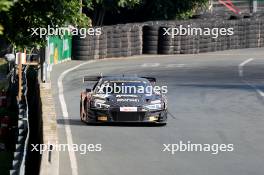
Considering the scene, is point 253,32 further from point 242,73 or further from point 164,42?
point 242,73

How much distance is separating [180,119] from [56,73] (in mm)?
14024

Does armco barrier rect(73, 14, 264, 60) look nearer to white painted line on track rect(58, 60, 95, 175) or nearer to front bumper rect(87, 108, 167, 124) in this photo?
white painted line on track rect(58, 60, 95, 175)

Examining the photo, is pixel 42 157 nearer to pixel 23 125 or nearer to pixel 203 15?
pixel 23 125

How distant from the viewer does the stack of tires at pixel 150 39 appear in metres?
48.5

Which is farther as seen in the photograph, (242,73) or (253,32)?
(253,32)

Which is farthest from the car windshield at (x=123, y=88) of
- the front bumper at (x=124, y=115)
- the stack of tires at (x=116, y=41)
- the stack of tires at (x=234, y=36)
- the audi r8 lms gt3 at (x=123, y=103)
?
the stack of tires at (x=234, y=36)

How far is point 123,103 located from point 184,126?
1917mm

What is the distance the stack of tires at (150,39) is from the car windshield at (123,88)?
23291 millimetres

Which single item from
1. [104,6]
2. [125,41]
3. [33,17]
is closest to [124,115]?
[33,17]

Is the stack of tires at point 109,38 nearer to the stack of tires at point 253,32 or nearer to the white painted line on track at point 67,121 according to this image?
the white painted line on track at point 67,121

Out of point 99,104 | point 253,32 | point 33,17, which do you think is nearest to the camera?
point 33,17

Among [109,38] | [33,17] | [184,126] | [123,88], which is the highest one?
[33,17]

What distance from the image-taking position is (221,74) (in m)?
41.0

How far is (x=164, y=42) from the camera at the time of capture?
161 feet
